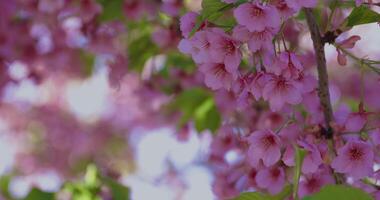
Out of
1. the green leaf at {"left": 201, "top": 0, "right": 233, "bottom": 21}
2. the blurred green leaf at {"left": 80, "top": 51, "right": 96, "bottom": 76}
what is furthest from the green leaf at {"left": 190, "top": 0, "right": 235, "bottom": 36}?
the blurred green leaf at {"left": 80, "top": 51, "right": 96, "bottom": 76}

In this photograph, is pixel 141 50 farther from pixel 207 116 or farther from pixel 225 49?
pixel 225 49

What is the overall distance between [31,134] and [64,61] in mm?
2221

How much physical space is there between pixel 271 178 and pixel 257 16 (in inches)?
20.6

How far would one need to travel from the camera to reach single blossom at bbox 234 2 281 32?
1486 mm

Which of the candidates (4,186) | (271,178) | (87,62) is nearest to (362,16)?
(271,178)

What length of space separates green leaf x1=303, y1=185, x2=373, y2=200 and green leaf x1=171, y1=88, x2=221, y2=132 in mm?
1576

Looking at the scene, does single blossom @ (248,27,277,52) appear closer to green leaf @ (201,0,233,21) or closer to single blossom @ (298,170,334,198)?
green leaf @ (201,0,233,21)

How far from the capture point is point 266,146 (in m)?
1.63

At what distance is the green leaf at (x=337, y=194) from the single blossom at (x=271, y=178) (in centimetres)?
52

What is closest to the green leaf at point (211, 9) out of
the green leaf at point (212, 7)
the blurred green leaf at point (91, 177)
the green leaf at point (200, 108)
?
the green leaf at point (212, 7)

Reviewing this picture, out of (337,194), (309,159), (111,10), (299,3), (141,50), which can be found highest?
(111,10)

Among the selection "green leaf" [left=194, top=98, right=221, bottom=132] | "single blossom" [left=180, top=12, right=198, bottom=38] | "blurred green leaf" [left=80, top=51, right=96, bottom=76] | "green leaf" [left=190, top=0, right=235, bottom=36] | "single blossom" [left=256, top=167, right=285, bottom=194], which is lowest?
"single blossom" [left=256, top=167, right=285, bottom=194]

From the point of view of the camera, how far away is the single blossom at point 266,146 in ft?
5.35

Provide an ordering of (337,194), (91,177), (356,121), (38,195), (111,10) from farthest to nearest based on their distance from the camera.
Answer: (111,10), (91,177), (38,195), (356,121), (337,194)
